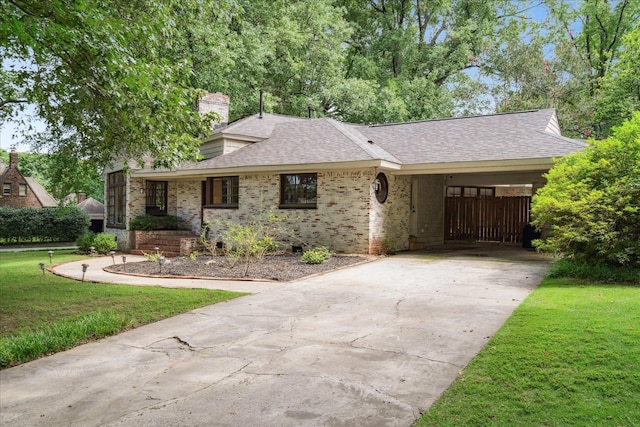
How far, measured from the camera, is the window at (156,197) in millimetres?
18375

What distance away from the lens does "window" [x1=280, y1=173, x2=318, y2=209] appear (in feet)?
47.2

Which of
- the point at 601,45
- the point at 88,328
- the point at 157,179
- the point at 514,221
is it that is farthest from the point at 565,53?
the point at 88,328

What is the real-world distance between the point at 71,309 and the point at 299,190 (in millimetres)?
8255

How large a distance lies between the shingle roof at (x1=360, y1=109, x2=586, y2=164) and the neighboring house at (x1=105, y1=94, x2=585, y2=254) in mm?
34

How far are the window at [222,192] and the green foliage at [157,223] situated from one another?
1.66 m

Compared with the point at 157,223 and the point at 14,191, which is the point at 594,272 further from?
the point at 14,191

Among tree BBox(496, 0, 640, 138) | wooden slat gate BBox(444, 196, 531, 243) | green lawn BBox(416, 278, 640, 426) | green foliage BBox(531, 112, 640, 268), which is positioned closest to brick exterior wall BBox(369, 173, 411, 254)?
wooden slat gate BBox(444, 196, 531, 243)

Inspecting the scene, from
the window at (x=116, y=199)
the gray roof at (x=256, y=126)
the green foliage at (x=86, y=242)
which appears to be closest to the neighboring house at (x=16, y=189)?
the window at (x=116, y=199)

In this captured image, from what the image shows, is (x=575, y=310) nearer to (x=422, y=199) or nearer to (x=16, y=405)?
(x=16, y=405)

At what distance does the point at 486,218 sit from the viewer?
18766mm

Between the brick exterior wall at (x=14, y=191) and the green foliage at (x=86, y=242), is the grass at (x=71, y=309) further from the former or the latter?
the brick exterior wall at (x=14, y=191)

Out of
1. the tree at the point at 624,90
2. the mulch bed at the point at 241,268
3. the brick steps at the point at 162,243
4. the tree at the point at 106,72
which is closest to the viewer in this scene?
the tree at the point at 106,72

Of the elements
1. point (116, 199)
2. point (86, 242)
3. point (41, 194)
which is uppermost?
point (41, 194)

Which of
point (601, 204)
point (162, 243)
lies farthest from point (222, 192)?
point (601, 204)
